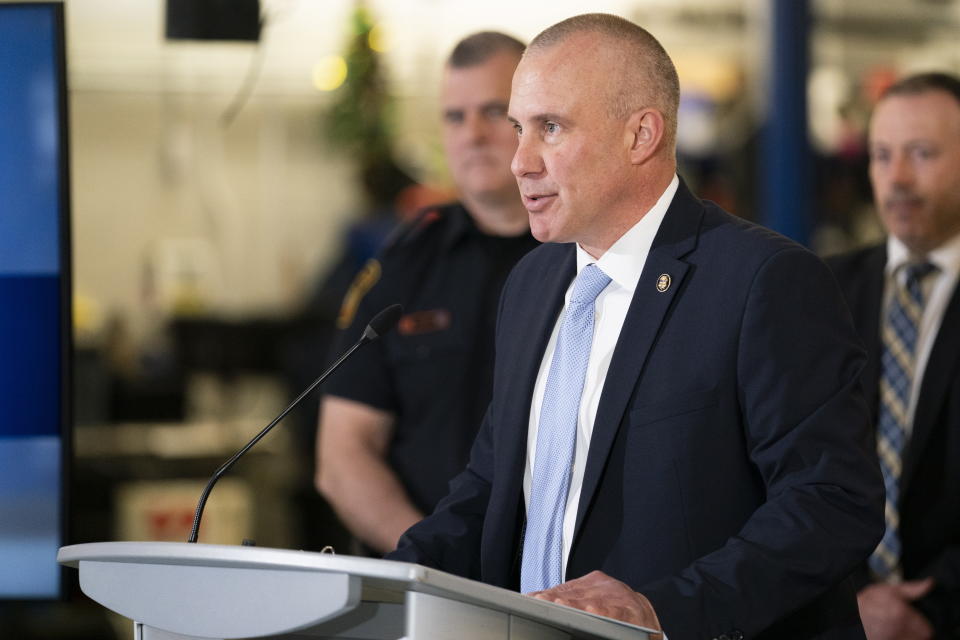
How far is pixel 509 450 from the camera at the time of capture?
75.9 inches

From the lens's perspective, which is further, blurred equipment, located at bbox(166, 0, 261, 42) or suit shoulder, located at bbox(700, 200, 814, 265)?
blurred equipment, located at bbox(166, 0, 261, 42)

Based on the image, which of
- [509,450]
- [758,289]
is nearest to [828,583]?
[758,289]

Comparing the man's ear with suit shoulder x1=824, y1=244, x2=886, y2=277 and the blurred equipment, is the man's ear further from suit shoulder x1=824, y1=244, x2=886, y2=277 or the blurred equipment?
the blurred equipment

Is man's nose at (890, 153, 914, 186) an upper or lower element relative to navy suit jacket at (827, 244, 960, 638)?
upper

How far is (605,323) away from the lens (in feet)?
6.17

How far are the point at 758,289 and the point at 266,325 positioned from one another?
188 inches

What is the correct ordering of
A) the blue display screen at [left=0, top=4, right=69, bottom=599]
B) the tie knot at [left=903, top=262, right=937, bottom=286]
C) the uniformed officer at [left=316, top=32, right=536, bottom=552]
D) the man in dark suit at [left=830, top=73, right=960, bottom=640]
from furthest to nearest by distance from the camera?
Result: the tie knot at [left=903, top=262, right=937, bottom=286] → the uniformed officer at [left=316, top=32, right=536, bottom=552] → the man in dark suit at [left=830, top=73, right=960, bottom=640] → the blue display screen at [left=0, top=4, right=69, bottom=599]

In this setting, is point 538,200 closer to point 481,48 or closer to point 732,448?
point 732,448

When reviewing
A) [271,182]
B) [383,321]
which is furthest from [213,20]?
[271,182]

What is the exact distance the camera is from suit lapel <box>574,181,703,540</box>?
5.79ft

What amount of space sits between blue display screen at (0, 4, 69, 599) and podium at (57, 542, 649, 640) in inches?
35.5

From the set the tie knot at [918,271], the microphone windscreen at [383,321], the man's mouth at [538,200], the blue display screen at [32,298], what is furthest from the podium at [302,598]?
the tie knot at [918,271]

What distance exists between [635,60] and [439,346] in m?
1.01

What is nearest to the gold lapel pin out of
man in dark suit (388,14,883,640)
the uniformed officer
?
man in dark suit (388,14,883,640)
